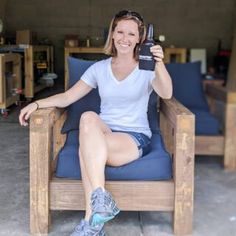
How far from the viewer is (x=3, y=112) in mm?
5469

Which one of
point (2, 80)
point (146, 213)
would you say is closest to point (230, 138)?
point (146, 213)

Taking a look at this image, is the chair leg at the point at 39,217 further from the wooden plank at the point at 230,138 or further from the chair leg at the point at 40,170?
the wooden plank at the point at 230,138

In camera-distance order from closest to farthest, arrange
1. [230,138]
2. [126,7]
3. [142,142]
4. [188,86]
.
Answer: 1. [142,142]
2. [230,138]
3. [188,86]
4. [126,7]

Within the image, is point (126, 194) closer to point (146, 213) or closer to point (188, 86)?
point (146, 213)

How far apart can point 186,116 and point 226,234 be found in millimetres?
622

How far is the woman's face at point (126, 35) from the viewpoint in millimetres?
2309

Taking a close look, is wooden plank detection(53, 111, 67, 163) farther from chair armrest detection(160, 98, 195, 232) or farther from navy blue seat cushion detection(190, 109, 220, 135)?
navy blue seat cushion detection(190, 109, 220, 135)

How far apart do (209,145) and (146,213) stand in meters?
1.05

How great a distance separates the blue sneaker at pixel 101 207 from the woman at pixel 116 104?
0.03m

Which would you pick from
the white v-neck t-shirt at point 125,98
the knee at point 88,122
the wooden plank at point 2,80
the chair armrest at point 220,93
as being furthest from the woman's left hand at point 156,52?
the wooden plank at point 2,80

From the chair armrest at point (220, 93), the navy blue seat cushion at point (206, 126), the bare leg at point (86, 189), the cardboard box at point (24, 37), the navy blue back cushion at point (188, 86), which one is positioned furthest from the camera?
the cardboard box at point (24, 37)

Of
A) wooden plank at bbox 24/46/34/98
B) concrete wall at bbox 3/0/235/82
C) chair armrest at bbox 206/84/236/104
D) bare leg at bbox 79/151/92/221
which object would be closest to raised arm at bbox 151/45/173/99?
bare leg at bbox 79/151/92/221

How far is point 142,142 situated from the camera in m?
2.26

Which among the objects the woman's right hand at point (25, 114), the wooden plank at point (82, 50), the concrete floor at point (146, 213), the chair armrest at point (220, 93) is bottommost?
the concrete floor at point (146, 213)
